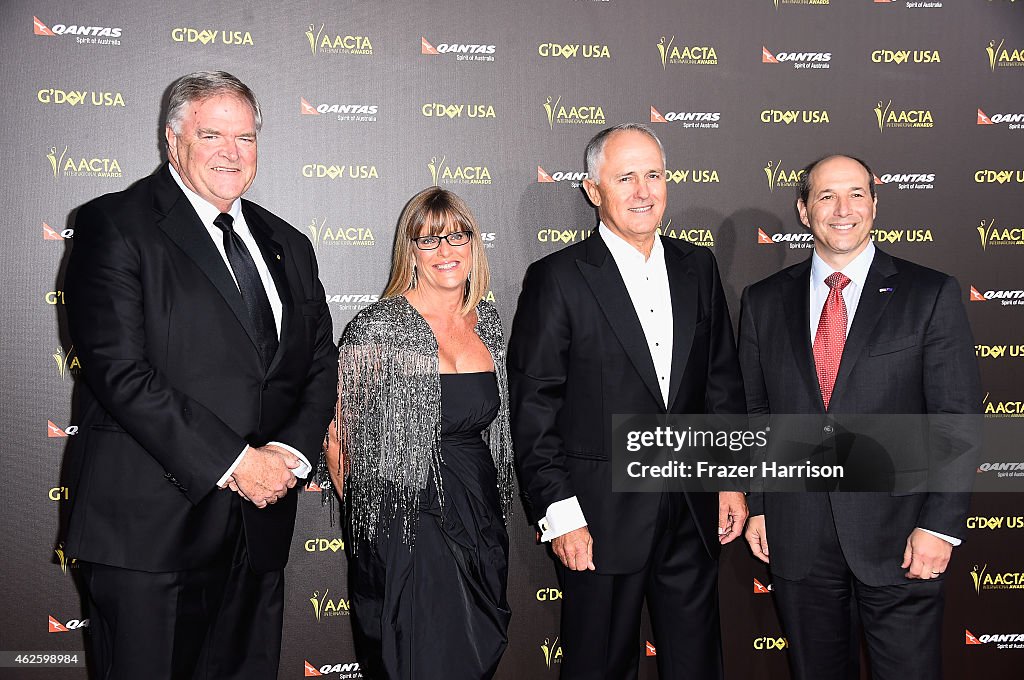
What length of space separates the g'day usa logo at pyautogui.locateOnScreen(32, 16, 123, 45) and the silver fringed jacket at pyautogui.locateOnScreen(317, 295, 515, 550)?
1.72 metres

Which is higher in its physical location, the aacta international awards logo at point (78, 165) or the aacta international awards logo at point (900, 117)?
the aacta international awards logo at point (900, 117)

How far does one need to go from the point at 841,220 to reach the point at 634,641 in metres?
1.53

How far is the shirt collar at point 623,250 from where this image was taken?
2676 millimetres

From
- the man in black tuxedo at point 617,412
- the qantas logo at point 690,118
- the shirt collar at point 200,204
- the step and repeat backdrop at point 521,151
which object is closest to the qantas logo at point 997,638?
the step and repeat backdrop at point 521,151

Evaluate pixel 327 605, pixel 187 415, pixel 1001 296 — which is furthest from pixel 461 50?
pixel 1001 296

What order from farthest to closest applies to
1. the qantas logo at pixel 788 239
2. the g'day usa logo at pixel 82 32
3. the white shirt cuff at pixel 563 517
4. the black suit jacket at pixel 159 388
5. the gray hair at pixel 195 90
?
Answer: the qantas logo at pixel 788 239
the g'day usa logo at pixel 82 32
the white shirt cuff at pixel 563 517
the gray hair at pixel 195 90
the black suit jacket at pixel 159 388

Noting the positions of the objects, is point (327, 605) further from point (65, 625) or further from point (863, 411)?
point (863, 411)

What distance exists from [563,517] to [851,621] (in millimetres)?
1028

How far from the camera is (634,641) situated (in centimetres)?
259

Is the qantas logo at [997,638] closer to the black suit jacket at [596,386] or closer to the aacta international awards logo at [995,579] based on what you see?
the aacta international awards logo at [995,579]

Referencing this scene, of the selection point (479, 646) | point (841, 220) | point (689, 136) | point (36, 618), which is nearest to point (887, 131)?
point (689, 136)

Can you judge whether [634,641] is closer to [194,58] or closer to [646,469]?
[646,469]

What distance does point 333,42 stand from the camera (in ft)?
11.0

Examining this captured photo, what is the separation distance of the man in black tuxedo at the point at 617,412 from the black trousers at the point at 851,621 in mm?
270
